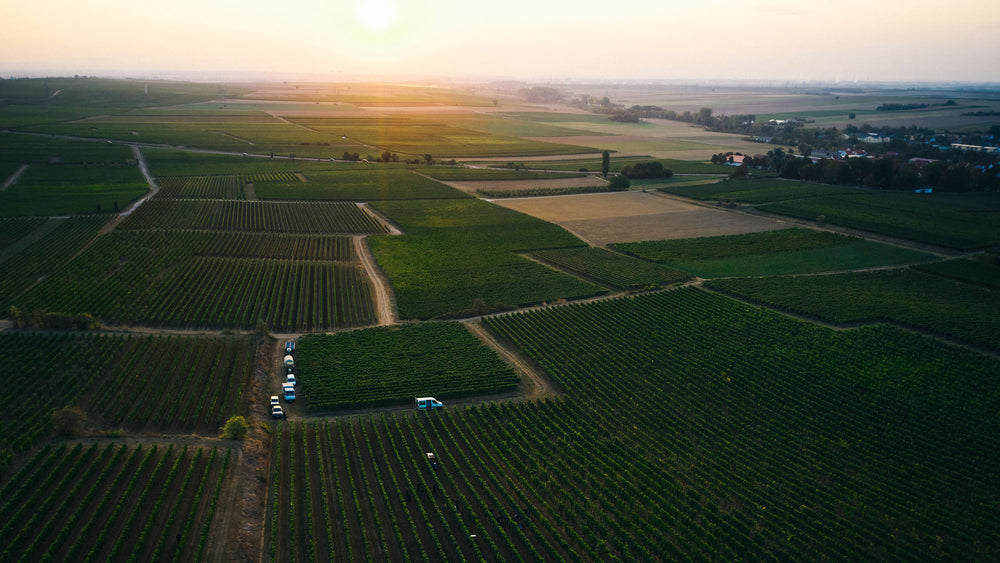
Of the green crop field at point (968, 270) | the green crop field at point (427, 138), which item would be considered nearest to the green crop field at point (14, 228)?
the green crop field at point (427, 138)

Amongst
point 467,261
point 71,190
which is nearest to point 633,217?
point 467,261

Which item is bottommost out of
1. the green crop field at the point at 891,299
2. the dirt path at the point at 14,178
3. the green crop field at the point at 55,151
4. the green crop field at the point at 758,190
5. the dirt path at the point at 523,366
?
the dirt path at the point at 523,366

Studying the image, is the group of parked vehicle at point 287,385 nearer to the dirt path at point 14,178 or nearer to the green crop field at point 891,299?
the green crop field at point 891,299

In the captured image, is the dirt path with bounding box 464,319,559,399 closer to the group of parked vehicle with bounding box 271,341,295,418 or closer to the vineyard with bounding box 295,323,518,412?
the vineyard with bounding box 295,323,518,412

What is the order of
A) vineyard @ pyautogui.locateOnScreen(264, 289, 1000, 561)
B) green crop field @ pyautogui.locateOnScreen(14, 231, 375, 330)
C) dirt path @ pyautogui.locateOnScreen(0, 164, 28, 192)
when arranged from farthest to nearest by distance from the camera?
dirt path @ pyautogui.locateOnScreen(0, 164, 28, 192) → green crop field @ pyautogui.locateOnScreen(14, 231, 375, 330) → vineyard @ pyautogui.locateOnScreen(264, 289, 1000, 561)

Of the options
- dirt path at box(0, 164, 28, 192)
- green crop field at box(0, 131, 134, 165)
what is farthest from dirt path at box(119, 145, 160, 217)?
dirt path at box(0, 164, 28, 192)

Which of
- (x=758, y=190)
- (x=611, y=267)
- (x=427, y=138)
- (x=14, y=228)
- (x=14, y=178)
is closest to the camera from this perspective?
(x=611, y=267)

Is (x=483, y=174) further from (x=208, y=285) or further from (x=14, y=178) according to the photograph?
(x=14, y=178)
